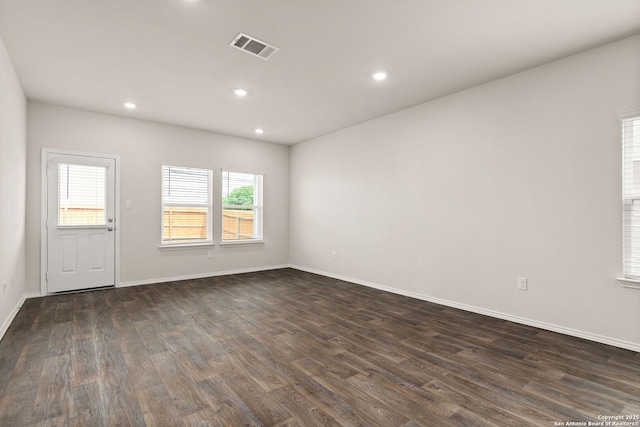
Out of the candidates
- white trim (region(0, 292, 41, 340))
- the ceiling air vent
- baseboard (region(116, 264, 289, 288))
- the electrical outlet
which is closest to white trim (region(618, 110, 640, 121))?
the electrical outlet

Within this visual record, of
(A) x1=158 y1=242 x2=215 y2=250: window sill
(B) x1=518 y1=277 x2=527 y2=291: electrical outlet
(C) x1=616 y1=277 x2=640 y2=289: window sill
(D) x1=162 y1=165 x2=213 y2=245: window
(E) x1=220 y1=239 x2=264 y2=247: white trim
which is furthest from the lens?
(E) x1=220 y1=239 x2=264 y2=247: white trim

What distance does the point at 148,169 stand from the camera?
17.1ft

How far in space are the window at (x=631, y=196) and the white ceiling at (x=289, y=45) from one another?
84 centimetres

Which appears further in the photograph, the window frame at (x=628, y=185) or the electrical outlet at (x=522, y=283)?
the electrical outlet at (x=522, y=283)

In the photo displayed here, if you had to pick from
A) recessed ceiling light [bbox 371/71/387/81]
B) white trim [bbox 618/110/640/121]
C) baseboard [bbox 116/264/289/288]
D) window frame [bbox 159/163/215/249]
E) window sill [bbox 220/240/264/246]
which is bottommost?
baseboard [bbox 116/264/289/288]

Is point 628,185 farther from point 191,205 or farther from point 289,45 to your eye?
point 191,205

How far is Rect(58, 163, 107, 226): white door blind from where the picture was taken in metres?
4.55

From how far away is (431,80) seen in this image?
3.61 m

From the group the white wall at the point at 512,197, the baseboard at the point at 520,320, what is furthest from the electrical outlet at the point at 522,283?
the baseboard at the point at 520,320

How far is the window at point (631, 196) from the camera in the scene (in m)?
2.68

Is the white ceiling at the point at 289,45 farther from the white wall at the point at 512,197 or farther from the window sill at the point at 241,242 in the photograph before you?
the window sill at the point at 241,242

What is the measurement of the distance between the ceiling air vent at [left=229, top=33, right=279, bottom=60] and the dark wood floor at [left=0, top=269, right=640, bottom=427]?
8.71ft

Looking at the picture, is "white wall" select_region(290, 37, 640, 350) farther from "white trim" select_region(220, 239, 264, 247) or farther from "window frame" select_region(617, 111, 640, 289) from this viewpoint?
"white trim" select_region(220, 239, 264, 247)

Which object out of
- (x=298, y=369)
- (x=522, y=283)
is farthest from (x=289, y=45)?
(x=522, y=283)
